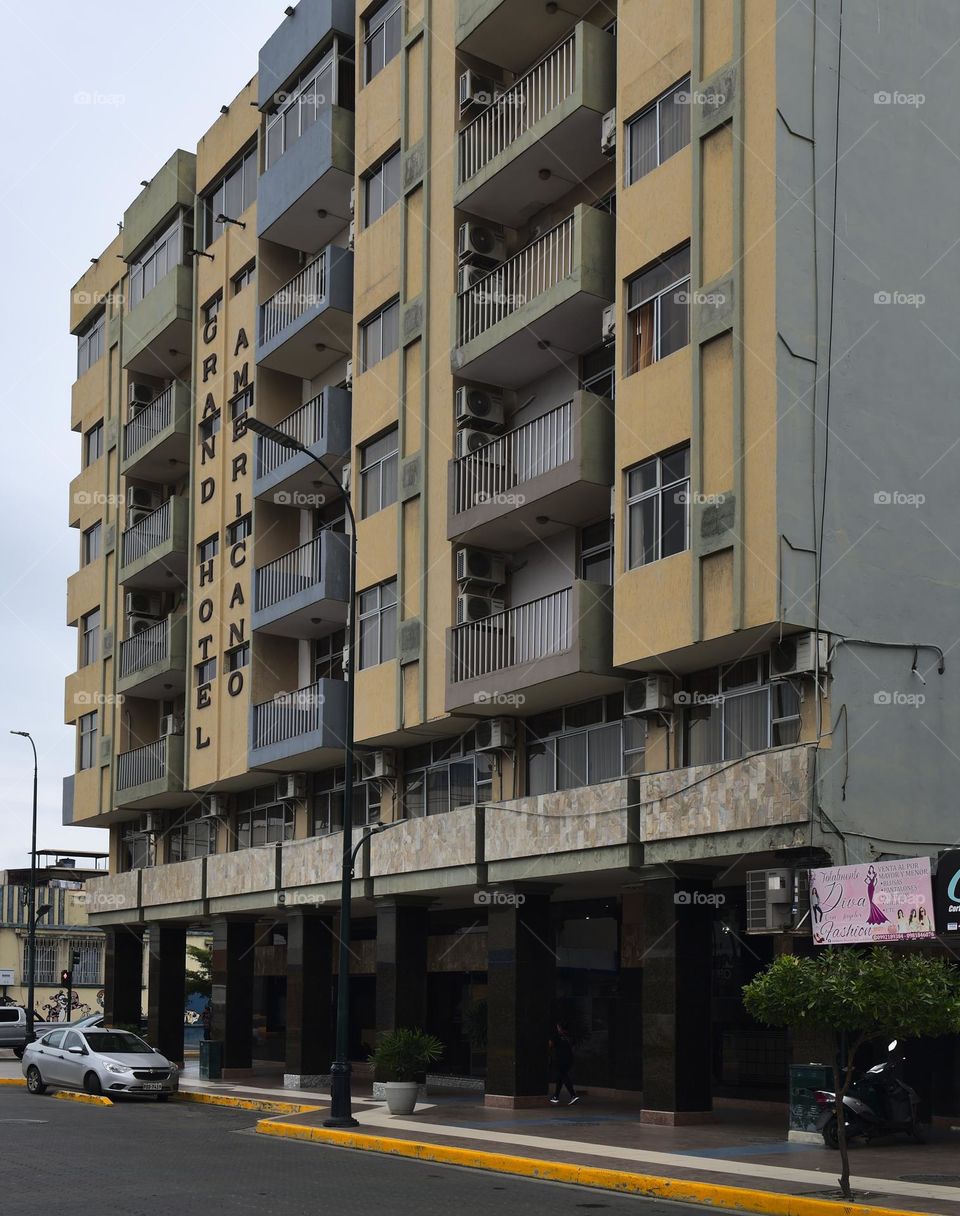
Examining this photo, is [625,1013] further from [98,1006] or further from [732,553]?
[98,1006]

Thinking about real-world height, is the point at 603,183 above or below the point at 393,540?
above

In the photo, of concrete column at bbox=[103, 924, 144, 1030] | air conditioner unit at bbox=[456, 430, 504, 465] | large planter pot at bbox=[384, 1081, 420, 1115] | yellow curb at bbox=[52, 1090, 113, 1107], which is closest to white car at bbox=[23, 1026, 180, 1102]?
yellow curb at bbox=[52, 1090, 113, 1107]

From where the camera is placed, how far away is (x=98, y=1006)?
291 ft

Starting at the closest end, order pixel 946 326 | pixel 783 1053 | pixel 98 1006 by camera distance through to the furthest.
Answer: pixel 946 326 < pixel 783 1053 < pixel 98 1006

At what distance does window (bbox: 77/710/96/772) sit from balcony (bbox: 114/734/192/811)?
136 inches

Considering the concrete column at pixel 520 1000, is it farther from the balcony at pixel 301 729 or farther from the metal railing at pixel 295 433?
the metal railing at pixel 295 433

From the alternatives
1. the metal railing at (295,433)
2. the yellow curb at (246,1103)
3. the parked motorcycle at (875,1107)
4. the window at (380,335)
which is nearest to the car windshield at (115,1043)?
the yellow curb at (246,1103)

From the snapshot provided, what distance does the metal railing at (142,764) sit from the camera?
4156 cm

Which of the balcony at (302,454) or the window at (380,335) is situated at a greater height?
the window at (380,335)

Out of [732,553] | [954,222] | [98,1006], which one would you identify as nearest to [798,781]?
[732,553]

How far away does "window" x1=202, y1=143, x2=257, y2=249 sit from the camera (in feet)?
131

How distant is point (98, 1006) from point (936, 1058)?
71466mm

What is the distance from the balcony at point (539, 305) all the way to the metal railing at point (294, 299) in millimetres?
6678

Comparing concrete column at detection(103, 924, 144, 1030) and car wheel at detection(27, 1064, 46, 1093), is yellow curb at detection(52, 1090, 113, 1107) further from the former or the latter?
concrete column at detection(103, 924, 144, 1030)
